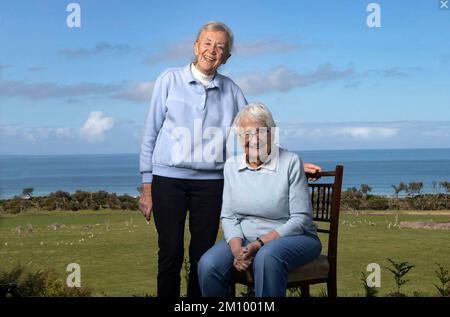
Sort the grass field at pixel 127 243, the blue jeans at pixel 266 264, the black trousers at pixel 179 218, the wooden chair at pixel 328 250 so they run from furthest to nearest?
1. the grass field at pixel 127 243
2. the black trousers at pixel 179 218
3. the wooden chair at pixel 328 250
4. the blue jeans at pixel 266 264

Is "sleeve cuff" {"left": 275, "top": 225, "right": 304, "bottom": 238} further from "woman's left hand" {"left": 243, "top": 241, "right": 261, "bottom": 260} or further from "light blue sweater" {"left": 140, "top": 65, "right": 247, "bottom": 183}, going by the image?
"light blue sweater" {"left": 140, "top": 65, "right": 247, "bottom": 183}

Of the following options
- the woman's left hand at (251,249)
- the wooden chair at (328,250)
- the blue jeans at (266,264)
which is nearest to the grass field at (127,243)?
the wooden chair at (328,250)

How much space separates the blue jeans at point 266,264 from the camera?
2.65 m

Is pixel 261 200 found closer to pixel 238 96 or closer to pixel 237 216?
pixel 237 216

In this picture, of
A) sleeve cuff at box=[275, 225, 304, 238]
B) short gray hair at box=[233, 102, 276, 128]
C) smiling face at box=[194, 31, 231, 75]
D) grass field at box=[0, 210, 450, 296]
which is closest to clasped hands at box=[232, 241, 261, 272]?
sleeve cuff at box=[275, 225, 304, 238]

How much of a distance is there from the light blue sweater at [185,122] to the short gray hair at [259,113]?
0.31 m

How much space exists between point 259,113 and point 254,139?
0.13m

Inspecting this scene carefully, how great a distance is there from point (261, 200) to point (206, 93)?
67 centimetres

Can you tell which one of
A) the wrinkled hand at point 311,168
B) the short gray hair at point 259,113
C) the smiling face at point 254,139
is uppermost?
the short gray hair at point 259,113

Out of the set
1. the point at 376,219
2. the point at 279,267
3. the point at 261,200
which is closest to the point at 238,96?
the point at 261,200

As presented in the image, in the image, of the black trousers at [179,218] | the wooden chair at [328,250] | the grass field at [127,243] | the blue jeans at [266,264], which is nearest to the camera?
the blue jeans at [266,264]

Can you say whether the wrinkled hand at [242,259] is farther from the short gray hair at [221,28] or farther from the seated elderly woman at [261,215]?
the short gray hair at [221,28]

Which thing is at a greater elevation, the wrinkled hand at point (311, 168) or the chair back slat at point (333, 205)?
the wrinkled hand at point (311, 168)

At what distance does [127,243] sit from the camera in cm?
822
